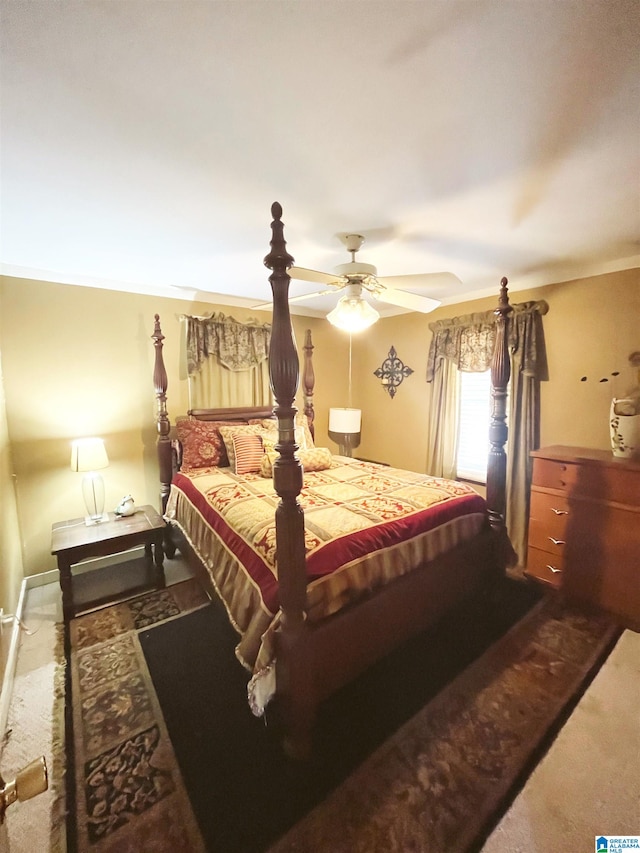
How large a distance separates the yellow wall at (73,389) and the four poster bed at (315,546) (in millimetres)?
357

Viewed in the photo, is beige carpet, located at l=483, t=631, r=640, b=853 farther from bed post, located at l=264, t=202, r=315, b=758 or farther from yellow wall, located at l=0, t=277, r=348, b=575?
yellow wall, located at l=0, t=277, r=348, b=575

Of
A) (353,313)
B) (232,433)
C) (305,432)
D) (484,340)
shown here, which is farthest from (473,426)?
(232,433)

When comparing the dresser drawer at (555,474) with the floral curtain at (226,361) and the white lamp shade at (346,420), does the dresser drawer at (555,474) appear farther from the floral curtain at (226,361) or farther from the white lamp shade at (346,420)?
the floral curtain at (226,361)

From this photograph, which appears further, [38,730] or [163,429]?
[163,429]

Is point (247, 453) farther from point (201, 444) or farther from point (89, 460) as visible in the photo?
point (89, 460)

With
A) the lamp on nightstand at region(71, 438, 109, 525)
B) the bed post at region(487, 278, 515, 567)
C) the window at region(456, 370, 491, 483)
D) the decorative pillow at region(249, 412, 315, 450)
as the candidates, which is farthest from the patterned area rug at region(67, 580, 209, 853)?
the window at region(456, 370, 491, 483)

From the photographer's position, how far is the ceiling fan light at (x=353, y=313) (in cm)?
214

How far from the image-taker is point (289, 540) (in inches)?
53.6

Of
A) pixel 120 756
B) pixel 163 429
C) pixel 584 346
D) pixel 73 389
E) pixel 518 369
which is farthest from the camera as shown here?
pixel 163 429

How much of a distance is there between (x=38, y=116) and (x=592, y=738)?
3232 millimetres

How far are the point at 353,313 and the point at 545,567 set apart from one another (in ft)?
7.60

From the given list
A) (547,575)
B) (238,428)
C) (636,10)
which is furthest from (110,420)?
(547,575)

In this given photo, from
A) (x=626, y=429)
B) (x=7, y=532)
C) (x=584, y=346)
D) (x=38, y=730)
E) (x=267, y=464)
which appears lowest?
(x=38, y=730)

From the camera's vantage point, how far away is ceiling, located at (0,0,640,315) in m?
0.86
